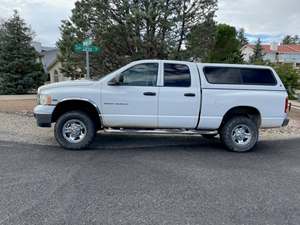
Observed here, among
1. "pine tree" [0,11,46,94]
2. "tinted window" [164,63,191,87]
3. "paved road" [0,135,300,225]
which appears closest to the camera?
"paved road" [0,135,300,225]

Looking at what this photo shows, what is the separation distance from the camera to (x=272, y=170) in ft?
17.2

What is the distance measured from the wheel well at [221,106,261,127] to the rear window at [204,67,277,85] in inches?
23.7

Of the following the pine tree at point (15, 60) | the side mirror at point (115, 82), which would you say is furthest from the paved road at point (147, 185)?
the pine tree at point (15, 60)

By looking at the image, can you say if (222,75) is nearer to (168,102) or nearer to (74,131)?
(168,102)

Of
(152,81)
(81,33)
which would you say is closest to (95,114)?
(152,81)

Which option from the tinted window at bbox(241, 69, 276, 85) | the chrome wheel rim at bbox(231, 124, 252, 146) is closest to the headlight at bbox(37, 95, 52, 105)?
the chrome wheel rim at bbox(231, 124, 252, 146)

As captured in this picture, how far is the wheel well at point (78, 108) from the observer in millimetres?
6219

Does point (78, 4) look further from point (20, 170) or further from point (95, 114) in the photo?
point (20, 170)

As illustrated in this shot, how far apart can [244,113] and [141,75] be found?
2.61 m

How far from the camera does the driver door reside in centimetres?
618

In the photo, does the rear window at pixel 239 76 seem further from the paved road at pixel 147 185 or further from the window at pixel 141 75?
the paved road at pixel 147 185

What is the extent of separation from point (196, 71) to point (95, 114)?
2478 millimetres

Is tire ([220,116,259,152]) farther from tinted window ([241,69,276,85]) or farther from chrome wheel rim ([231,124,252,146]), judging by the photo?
tinted window ([241,69,276,85])

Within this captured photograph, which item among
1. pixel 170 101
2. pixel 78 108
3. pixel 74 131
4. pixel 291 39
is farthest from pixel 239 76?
pixel 291 39
